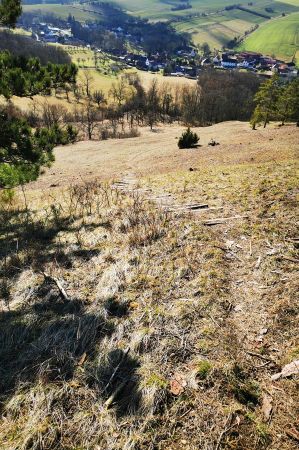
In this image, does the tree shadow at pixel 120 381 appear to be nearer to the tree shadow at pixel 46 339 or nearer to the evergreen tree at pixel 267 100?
the tree shadow at pixel 46 339

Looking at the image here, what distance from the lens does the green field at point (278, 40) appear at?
163m

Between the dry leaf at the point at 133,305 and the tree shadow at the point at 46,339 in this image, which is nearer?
the tree shadow at the point at 46,339

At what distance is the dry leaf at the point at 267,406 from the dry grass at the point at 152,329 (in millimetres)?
45

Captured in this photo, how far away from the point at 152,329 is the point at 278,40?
700 ft

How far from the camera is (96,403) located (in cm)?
397

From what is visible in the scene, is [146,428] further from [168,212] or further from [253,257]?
[168,212]

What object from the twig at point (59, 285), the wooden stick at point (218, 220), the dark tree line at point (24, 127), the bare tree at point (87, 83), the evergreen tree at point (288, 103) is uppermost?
the dark tree line at point (24, 127)

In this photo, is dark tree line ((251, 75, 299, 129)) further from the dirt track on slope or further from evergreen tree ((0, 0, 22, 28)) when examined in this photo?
evergreen tree ((0, 0, 22, 28))

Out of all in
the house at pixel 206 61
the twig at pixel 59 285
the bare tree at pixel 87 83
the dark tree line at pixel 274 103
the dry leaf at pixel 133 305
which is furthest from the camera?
the house at pixel 206 61

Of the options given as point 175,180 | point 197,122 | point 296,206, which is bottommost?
point 197,122

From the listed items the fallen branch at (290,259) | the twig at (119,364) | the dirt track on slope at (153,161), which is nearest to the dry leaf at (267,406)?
the twig at (119,364)

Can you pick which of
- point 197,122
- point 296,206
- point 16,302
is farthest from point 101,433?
point 197,122

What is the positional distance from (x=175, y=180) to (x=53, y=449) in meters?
10.5

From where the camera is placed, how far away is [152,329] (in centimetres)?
491
